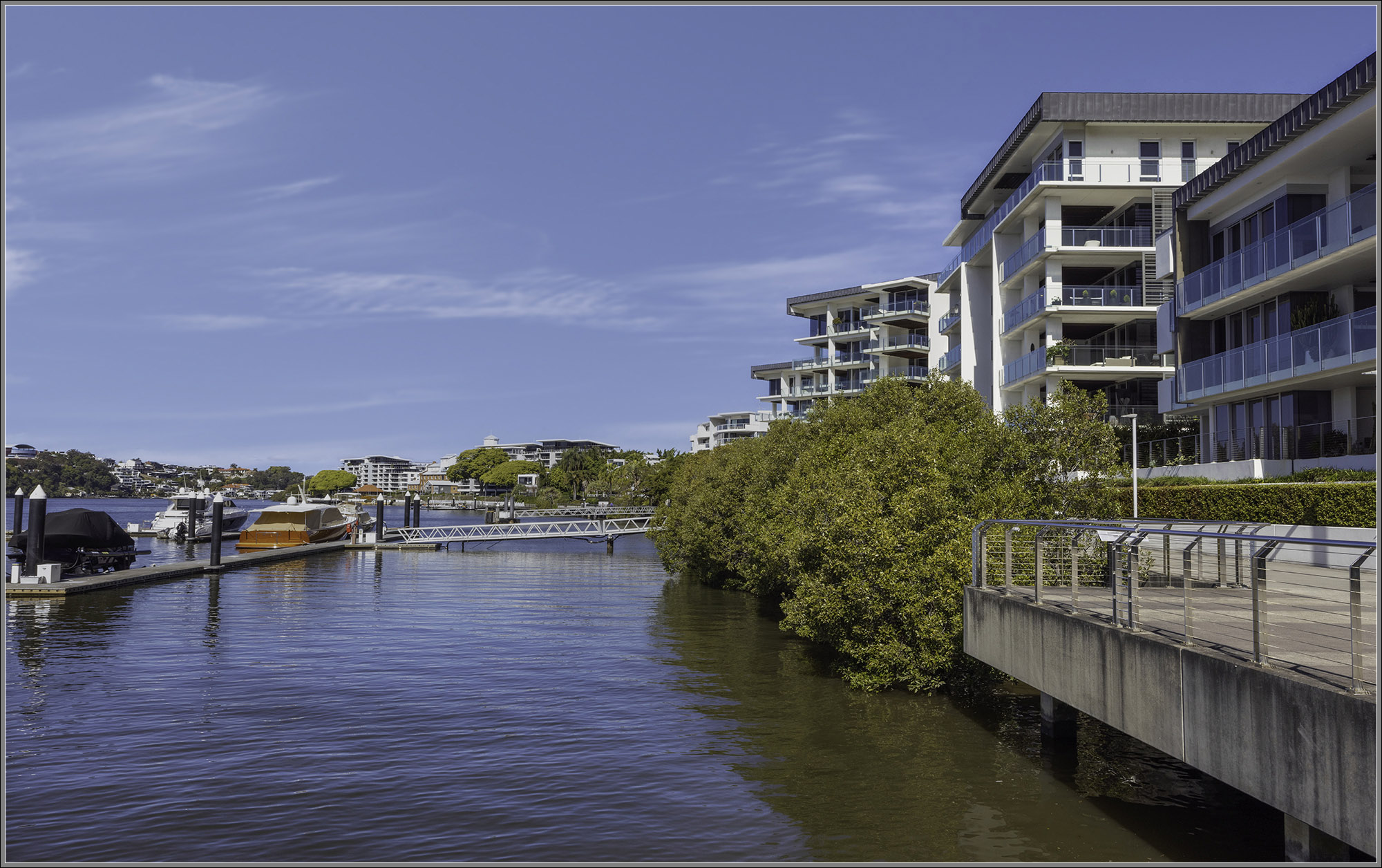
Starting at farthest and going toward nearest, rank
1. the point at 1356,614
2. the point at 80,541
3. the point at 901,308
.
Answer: the point at 901,308
the point at 80,541
the point at 1356,614

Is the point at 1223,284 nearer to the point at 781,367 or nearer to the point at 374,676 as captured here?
the point at 374,676

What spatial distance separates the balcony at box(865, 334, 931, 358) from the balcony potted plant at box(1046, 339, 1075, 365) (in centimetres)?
3590

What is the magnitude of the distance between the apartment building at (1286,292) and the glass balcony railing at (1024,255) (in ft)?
38.4

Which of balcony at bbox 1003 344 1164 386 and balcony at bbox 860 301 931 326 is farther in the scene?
balcony at bbox 860 301 931 326

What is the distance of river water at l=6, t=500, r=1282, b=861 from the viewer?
12.1 m

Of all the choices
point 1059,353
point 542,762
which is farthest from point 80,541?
point 1059,353

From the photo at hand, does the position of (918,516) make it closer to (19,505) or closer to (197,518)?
(19,505)

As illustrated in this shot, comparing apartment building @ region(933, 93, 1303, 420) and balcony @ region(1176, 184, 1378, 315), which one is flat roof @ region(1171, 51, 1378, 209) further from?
apartment building @ region(933, 93, 1303, 420)

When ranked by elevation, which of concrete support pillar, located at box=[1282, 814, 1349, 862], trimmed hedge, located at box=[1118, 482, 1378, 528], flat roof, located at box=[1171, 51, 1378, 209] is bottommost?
concrete support pillar, located at box=[1282, 814, 1349, 862]

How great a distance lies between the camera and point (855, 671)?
70.7ft

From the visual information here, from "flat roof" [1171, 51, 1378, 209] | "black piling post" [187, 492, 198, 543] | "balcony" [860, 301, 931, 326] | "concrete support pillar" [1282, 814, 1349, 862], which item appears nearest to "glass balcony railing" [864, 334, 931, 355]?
"balcony" [860, 301, 931, 326]

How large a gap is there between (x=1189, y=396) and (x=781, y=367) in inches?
2947

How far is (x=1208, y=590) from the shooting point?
1406cm

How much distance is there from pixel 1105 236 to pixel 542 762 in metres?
38.1
